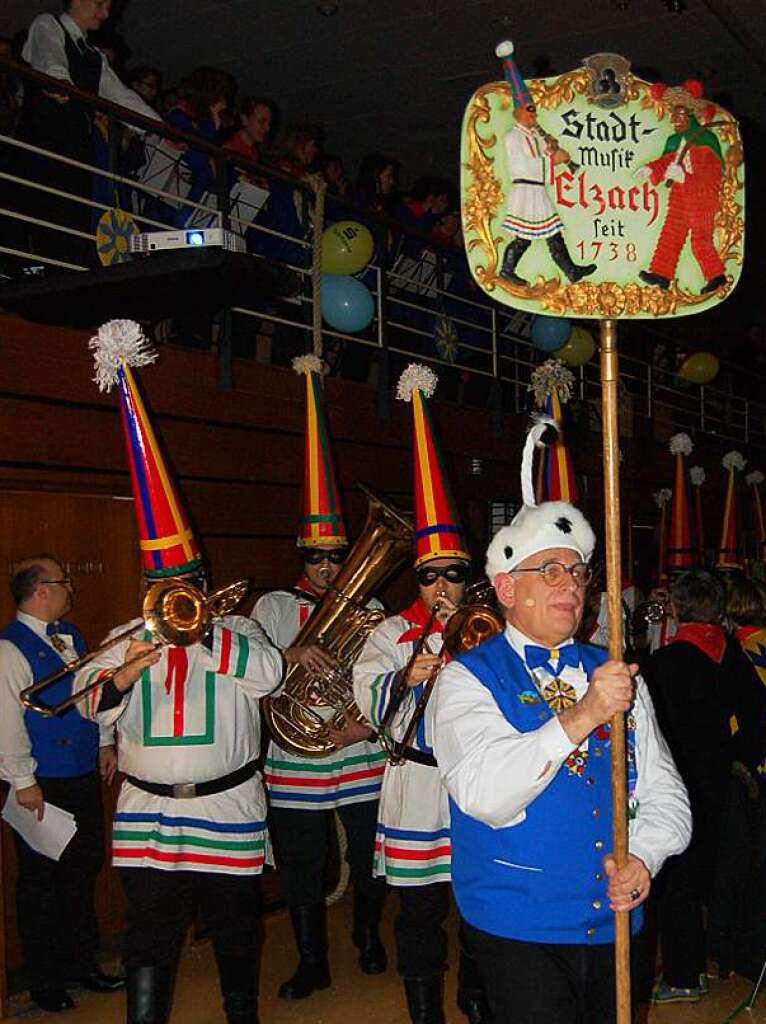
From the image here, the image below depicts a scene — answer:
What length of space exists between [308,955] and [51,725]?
1.42 m

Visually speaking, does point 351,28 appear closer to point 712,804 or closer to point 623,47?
point 623,47

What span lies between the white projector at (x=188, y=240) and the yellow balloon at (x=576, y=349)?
4737 millimetres

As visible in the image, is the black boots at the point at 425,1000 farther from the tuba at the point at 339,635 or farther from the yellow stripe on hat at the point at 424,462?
the yellow stripe on hat at the point at 424,462

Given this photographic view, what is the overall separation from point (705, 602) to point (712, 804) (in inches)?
33.0

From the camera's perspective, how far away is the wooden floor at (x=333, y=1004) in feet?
14.3

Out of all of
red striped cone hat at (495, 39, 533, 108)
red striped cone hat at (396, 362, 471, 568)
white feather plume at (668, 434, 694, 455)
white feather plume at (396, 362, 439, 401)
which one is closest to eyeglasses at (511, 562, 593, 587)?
red striped cone hat at (495, 39, 533, 108)

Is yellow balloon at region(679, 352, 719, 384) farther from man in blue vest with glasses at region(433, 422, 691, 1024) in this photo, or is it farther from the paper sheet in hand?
man in blue vest with glasses at region(433, 422, 691, 1024)

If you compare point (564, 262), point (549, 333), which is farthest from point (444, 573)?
point (549, 333)

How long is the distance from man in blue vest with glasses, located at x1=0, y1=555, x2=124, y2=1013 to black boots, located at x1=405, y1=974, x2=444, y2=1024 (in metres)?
1.32

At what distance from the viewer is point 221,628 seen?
3926 millimetres

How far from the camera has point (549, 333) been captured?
8.12 metres

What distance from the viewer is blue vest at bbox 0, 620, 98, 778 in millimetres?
4379

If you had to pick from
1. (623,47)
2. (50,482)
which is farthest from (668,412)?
(50,482)

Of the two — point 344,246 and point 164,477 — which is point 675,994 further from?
point 344,246
